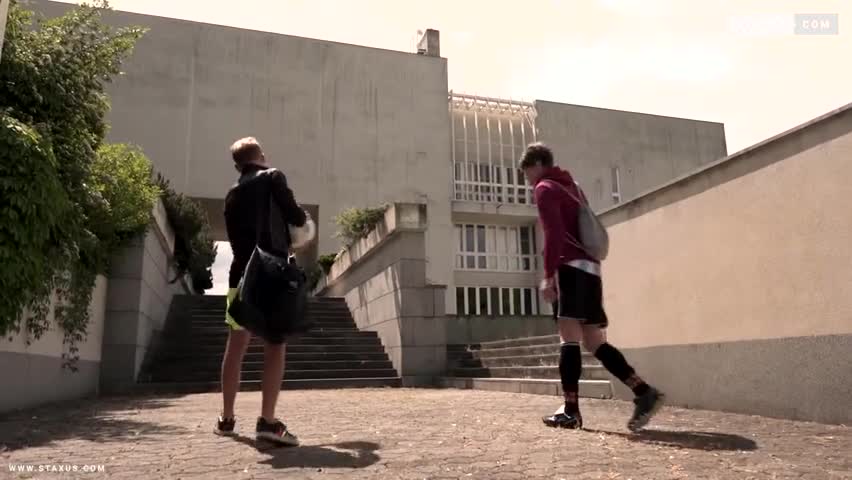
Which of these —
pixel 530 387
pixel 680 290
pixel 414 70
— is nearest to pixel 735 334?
pixel 680 290

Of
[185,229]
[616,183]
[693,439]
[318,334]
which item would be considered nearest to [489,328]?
[318,334]

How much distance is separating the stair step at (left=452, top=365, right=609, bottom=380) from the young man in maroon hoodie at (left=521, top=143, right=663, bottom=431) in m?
2.81

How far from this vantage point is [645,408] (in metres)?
3.90

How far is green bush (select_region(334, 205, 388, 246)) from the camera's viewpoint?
1189 cm

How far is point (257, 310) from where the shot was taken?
10.8 feet

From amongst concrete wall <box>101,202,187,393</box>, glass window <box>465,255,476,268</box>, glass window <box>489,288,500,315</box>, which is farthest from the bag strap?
glass window <box>489,288,500,315</box>

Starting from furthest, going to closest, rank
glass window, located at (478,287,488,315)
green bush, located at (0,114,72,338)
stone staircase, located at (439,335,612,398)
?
glass window, located at (478,287,488,315) → stone staircase, located at (439,335,612,398) → green bush, located at (0,114,72,338)

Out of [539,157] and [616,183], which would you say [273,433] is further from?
[616,183]

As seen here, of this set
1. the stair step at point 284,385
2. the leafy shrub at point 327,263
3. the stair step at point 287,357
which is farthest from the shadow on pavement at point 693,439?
the leafy shrub at point 327,263

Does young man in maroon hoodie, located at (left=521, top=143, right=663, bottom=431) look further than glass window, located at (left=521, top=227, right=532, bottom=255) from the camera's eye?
No

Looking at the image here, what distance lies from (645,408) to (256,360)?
7702 millimetres

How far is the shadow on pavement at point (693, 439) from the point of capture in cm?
337

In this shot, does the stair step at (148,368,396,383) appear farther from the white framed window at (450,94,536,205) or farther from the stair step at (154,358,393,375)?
the white framed window at (450,94,536,205)

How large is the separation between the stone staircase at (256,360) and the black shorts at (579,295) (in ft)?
21.3
